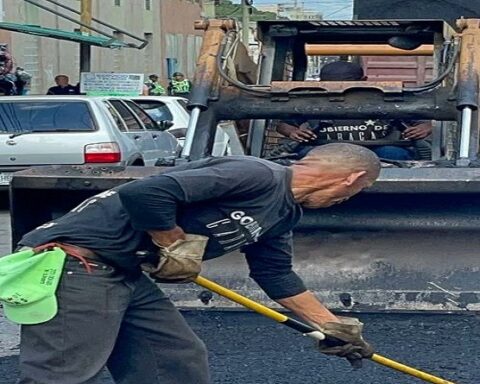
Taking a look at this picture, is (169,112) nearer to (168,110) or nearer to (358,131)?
(168,110)

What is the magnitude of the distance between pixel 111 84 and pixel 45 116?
6484 millimetres

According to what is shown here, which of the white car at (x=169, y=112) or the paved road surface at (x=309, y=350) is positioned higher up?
the paved road surface at (x=309, y=350)

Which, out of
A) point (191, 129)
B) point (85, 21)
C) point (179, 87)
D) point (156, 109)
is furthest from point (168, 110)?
point (179, 87)

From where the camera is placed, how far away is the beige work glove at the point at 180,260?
13.1ft

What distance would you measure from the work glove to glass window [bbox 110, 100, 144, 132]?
938cm

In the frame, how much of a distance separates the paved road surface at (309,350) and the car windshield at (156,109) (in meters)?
9.80

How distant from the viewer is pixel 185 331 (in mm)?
4348

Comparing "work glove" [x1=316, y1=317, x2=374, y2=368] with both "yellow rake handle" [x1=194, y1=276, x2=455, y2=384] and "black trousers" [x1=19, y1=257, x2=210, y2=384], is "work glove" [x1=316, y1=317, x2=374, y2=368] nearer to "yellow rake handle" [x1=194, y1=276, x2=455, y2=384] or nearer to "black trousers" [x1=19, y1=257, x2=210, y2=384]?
"yellow rake handle" [x1=194, y1=276, x2=455, y2=384]

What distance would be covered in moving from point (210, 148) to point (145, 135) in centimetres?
686

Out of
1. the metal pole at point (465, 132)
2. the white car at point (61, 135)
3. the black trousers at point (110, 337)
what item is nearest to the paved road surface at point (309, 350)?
the metal pole at point (465, 132)

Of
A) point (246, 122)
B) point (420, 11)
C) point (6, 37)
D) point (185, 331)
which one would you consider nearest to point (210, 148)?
point (246, 122)

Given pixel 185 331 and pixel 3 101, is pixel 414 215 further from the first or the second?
pixel 3 101

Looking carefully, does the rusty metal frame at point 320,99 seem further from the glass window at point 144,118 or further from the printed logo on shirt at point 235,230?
the glass window at point 144,118

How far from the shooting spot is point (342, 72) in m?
8.08
